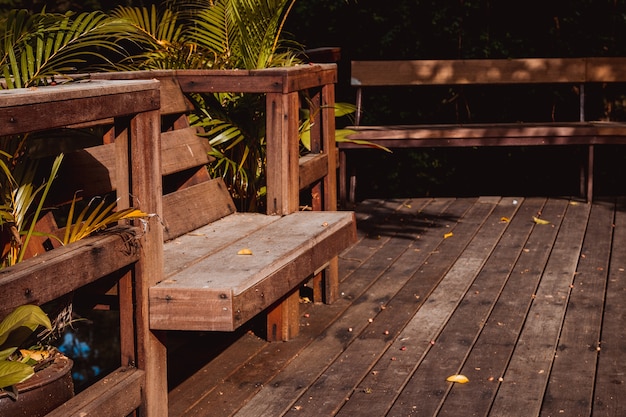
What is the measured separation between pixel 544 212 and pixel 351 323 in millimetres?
3061

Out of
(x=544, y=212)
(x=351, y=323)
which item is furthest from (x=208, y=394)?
(x=544, y=212)

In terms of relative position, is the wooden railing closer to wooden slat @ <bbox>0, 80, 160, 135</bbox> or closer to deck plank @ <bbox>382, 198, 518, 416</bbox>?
wooden slat @ <bbox>0, 80, 160, 135</bbox>

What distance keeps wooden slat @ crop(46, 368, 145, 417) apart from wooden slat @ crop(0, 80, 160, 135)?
28.1 inches

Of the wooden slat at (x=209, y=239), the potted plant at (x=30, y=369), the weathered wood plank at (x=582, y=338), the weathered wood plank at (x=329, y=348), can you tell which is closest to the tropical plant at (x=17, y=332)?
the potted plant at (x=30, y=369)

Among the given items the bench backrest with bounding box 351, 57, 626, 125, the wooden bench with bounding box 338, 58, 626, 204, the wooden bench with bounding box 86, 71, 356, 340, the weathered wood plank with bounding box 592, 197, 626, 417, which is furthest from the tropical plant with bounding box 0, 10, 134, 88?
the bench backrest with bounding box 351, 57, 626, 125

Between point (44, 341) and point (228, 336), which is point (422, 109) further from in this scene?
point (44, 341)

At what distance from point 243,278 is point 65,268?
0.68m

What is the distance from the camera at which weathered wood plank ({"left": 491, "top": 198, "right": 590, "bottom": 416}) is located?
3.54m

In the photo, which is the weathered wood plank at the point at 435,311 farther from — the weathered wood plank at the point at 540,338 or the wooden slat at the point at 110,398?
the wooden slat at the point at 110,398

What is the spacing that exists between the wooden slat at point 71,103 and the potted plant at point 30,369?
1.41ft

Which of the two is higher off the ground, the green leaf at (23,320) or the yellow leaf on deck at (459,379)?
the green leaf at (23,320)

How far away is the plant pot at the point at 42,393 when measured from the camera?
2.48 meters

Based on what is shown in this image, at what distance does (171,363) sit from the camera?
13.4 feet

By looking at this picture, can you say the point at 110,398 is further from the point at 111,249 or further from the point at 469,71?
the point at 469,71
